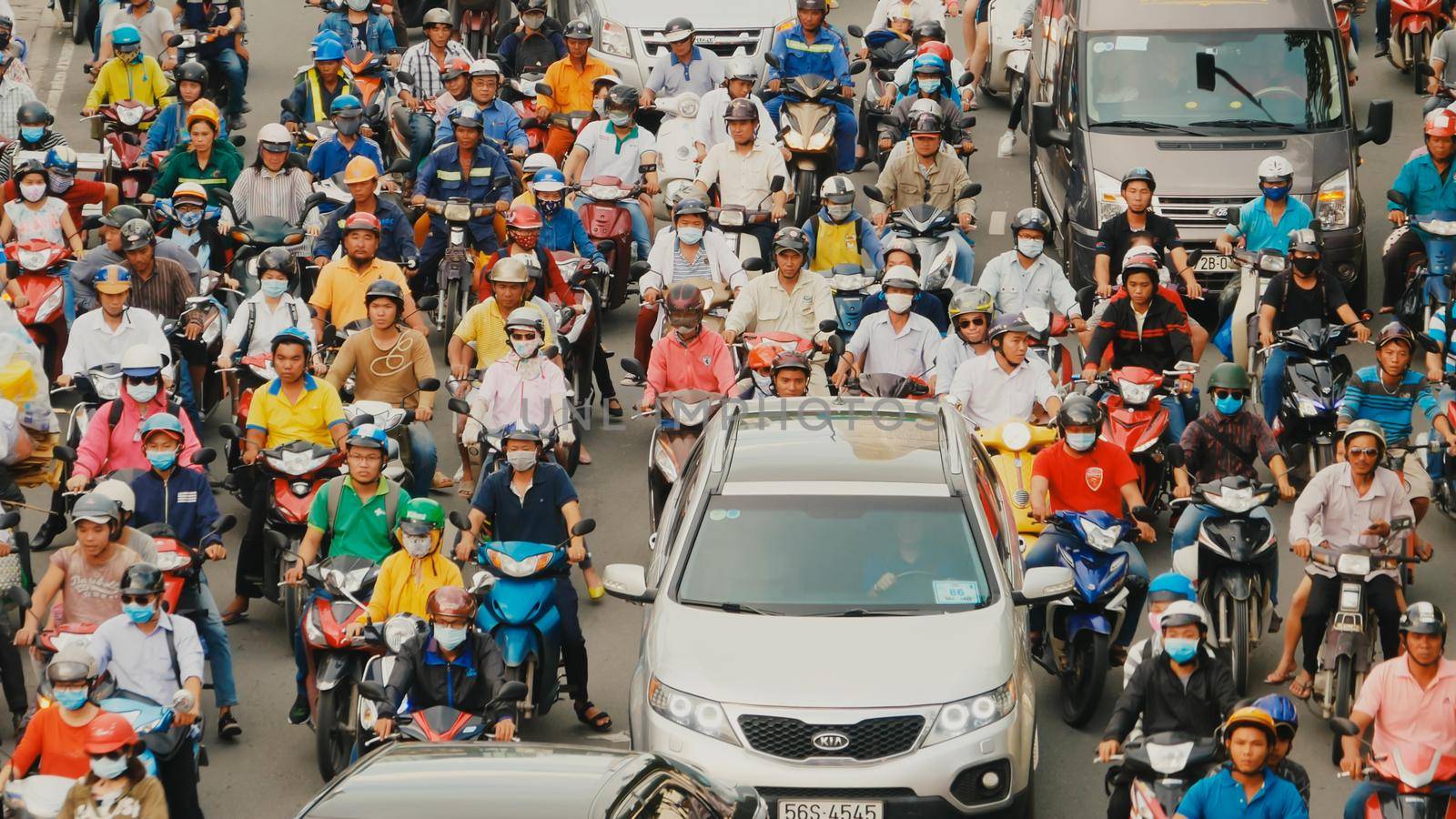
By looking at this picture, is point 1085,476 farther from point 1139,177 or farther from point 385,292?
point 385,292

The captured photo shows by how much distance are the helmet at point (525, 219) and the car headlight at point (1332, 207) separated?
258 inches

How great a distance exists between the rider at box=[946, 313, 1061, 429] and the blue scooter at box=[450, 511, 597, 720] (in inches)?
149

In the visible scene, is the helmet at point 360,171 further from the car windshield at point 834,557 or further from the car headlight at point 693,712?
the car headlight at point 693,712

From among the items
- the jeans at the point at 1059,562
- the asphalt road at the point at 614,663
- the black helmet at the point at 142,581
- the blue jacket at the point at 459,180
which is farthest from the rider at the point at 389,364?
the jeans at the point at 1059,562

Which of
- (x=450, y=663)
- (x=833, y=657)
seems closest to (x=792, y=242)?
(x=450, y=663)

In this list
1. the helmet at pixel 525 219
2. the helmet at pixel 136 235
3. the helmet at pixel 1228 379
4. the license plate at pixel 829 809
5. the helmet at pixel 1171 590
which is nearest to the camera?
the license plate at pixel 829 809

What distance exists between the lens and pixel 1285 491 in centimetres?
1543

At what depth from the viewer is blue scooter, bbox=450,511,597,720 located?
13.8 m

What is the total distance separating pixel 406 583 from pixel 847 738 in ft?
11.7

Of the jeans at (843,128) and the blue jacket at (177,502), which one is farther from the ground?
the jeans at (843,128)

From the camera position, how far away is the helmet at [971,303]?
55.8 ft

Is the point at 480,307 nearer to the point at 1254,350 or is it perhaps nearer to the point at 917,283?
the point at 917,283

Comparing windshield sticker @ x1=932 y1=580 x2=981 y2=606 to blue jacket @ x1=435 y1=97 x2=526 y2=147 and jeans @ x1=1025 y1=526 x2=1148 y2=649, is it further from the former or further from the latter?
blue jacket @ x1=435 y1=97 x2=526 y2=147

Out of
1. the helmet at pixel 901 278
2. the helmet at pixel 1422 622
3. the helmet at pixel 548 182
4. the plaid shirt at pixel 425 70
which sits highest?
the plaid shirt at pixel 425 70
